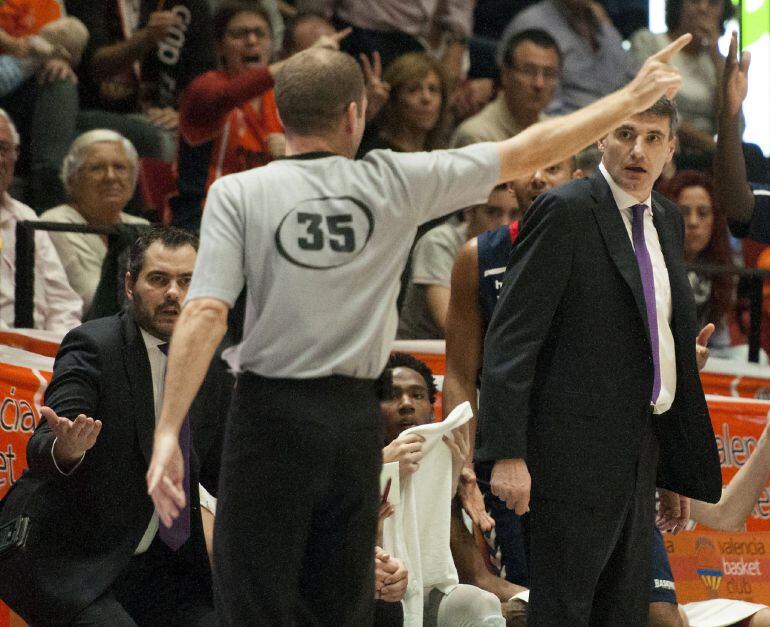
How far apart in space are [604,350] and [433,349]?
242cm

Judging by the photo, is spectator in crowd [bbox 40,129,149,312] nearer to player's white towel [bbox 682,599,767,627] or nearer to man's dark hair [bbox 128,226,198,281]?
man's dark hair [bbox 128,226,198,281]

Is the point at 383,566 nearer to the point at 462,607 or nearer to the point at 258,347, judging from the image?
the point at 462,607

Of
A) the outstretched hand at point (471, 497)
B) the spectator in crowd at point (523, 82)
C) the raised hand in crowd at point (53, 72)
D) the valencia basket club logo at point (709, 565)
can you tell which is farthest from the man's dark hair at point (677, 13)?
the outstretched hand at point (471, 497)

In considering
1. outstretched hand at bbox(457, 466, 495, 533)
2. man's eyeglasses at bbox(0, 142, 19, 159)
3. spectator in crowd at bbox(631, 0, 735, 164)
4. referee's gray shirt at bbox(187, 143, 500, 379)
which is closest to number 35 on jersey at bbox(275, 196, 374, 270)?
referee's gray shirt at bbox(187, 143, 500, 379)

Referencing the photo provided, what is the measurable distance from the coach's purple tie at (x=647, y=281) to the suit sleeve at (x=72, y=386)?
163 centimetres

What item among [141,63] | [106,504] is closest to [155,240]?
[106,504]

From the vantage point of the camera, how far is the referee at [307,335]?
2.97 m

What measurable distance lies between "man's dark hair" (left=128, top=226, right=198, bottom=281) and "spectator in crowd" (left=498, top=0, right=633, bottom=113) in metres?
4.14

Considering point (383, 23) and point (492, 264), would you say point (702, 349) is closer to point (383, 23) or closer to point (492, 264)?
point (492, 264)

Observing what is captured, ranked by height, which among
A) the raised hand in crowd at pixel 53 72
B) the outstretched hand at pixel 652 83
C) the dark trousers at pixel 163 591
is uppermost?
the raised hand in crowd at pixel 53 72

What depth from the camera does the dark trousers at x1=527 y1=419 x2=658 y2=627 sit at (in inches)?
135

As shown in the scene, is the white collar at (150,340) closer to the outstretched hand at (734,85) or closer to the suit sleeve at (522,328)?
the suit sleeve at (522,328)

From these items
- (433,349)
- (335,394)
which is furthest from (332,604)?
(433,349)

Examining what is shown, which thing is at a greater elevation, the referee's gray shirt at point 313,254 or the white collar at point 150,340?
the referee's gray shirt at point 313,254
